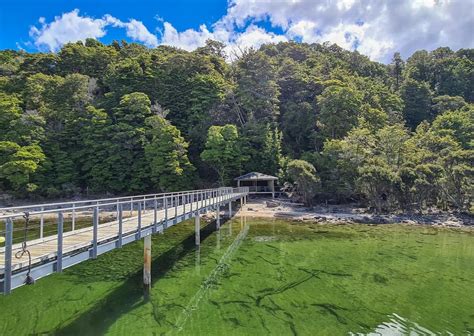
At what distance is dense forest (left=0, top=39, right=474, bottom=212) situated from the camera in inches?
1218

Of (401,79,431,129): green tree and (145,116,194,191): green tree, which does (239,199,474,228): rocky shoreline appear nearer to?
(145,116,194,191): green tree

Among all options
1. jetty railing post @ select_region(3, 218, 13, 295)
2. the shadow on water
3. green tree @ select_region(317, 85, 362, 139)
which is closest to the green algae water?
the shadow on water

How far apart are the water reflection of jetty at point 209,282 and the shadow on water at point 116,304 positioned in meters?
1.56

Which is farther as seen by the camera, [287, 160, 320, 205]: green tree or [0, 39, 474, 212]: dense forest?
[0, 39, 474, 212]: dense forest

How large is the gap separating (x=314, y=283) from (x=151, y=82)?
40.8 m

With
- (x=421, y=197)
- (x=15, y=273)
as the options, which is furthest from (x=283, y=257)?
(x=421, y=197)

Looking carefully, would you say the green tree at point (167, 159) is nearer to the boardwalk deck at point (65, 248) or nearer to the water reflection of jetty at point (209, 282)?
the water reflection of jetty at point (209, 282)

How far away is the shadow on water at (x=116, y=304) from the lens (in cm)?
807

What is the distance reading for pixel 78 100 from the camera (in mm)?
41156

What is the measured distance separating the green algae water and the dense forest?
13.5 metres

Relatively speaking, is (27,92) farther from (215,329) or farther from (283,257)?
(215,329)

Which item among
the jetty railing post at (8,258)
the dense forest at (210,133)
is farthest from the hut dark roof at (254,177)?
the jetty railing post at (8,258)

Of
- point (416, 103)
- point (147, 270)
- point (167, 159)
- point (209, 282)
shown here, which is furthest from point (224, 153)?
point (416, 103)

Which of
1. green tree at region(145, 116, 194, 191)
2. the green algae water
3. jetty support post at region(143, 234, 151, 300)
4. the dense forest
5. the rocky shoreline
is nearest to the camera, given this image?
the green algae water
